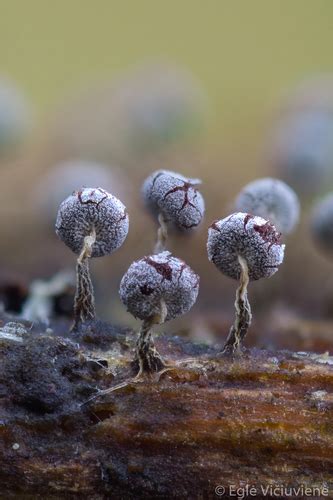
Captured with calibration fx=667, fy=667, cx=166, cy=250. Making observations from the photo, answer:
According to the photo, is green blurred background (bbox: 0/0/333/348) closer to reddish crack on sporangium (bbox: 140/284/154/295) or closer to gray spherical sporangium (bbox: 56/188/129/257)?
gray spherical sporangium (bbox: 56/188/129/257)

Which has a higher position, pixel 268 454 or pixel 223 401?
Result: pixel 223 401

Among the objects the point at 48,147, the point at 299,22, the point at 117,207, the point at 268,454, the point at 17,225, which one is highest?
the point at 299,22

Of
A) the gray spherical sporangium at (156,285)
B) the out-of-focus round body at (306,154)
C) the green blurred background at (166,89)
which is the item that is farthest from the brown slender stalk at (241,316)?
the out-of-focus round body at (306,154)

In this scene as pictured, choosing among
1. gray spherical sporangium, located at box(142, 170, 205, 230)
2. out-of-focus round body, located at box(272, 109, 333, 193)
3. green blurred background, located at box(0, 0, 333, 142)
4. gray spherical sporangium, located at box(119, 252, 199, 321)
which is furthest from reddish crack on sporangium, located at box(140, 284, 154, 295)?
green blurred background, located at box(0, 0, 333, 142)

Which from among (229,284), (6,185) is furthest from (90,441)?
(6,185)

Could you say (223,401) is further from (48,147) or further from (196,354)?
(48,147)

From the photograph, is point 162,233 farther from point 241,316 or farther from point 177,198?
point 241,316
